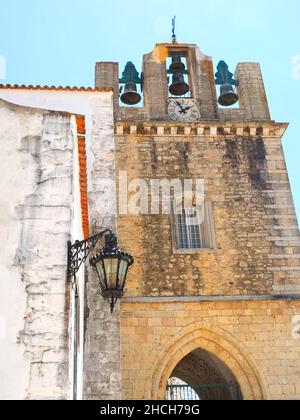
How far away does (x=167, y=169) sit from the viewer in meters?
12.6

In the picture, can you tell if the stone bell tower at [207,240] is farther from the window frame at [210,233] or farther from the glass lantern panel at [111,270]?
the glass lantern panel at [111,270]

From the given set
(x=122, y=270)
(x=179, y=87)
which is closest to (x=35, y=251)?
(x=122, y=270)

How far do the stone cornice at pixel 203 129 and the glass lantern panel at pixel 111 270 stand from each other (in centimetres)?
774

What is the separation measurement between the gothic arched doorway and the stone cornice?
5.30m

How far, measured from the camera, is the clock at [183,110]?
43.7ft

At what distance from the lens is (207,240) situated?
12.0 meters

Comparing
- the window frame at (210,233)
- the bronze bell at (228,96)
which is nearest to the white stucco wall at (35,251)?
the window frame at (210,233)

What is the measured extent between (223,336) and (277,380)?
1.35 metres

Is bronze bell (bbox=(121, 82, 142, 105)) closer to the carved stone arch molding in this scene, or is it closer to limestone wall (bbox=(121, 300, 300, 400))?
limestone wall (bbox=(121, 300, 300, 400))

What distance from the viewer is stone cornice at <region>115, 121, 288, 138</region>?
12859mm

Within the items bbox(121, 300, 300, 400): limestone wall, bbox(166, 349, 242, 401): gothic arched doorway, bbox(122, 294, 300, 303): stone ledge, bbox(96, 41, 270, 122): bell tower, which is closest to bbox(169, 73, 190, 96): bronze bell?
bbox(96, 41, 270, 122): bell tower
